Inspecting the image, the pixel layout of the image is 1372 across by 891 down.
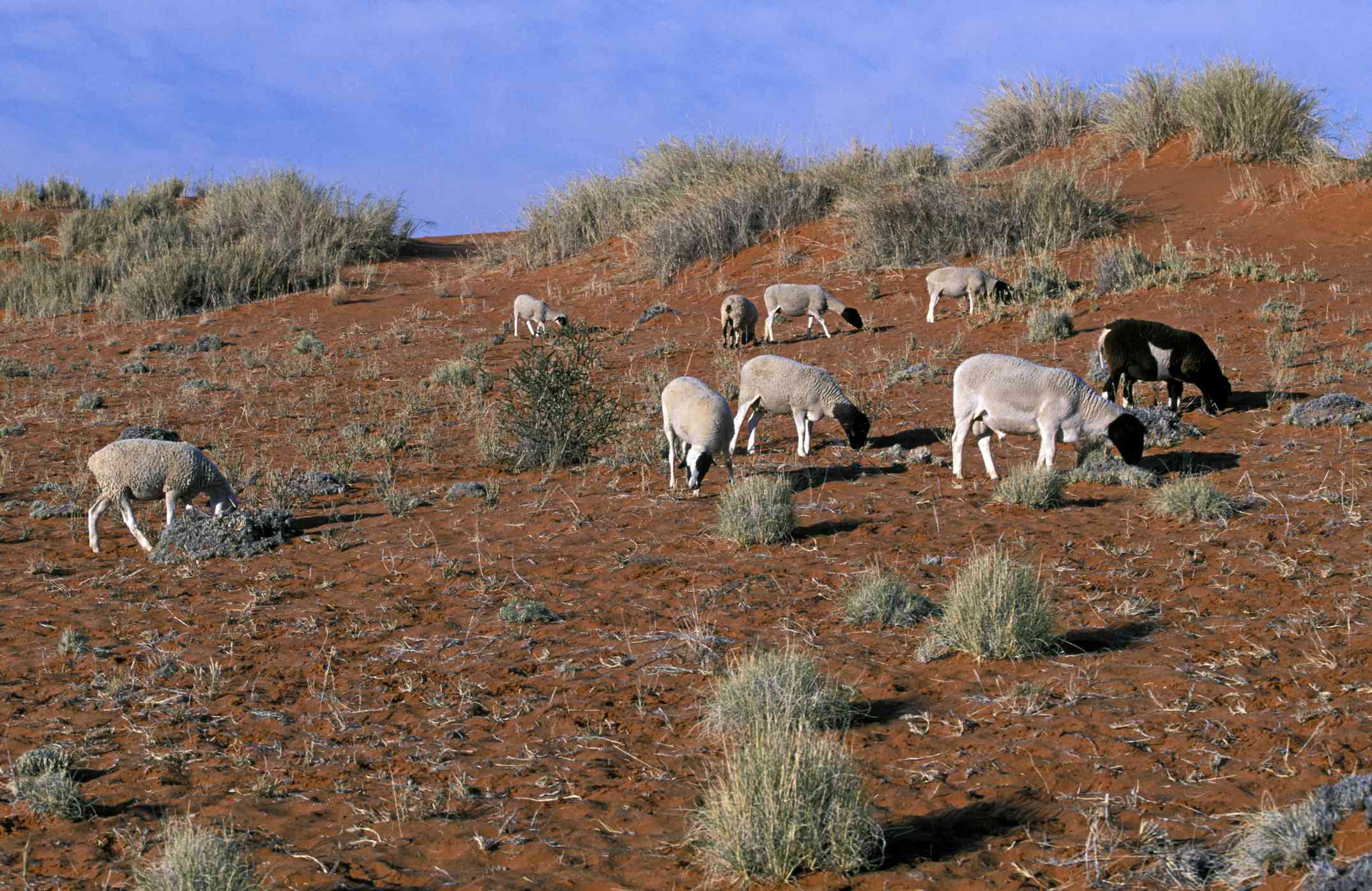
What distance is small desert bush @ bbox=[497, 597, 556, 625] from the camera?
27.0 feet

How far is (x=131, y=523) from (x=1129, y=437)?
28.7ft

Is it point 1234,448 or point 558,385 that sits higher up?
point 558,385

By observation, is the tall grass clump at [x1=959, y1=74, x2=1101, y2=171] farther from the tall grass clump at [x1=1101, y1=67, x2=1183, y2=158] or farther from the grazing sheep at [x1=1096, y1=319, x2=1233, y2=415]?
the grazing sheep at [x1=1096, y1=319, x2=1233, y2=415]

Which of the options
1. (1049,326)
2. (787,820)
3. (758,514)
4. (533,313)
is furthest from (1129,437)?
(533,313)

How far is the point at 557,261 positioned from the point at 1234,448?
20.0 m

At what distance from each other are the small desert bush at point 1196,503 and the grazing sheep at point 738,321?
918cm

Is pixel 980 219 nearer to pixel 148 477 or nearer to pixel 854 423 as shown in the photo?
pixel 854 423

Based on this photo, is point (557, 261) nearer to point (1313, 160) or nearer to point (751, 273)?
point (751, 273)

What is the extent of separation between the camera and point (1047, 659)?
280 inches

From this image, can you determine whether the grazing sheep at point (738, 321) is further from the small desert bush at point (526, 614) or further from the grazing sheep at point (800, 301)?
the small desert bush at point (526, 614)

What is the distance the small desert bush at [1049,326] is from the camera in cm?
1733

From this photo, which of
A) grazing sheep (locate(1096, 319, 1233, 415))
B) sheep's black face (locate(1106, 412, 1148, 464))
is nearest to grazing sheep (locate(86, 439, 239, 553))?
sheep's black face (locate(1106, 412, 1148, 464))

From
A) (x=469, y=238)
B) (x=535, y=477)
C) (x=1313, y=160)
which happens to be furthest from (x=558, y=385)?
(x=469, y=238)

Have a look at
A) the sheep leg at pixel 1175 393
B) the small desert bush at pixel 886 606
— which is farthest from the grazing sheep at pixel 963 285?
the small desert bush at pixel 886 606
